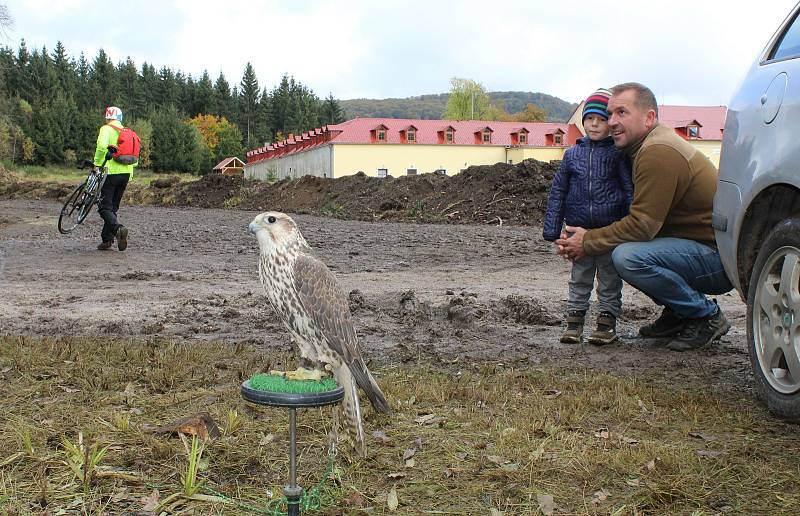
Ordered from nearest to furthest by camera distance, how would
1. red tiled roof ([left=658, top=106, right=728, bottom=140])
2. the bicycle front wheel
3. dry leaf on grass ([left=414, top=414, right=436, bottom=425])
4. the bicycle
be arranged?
dry leaf on grass ([left=414, top=414, right=436, bottom=425]) → the bicycle → the bicycle front wheel → red tiled roof ([left=658, top=106, right=728, bottom=140])

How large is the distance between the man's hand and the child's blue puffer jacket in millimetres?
161

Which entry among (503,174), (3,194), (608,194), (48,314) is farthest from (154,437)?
(3,194)

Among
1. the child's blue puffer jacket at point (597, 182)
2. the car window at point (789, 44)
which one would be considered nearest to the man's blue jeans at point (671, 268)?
the child's blue puffer jacket at point (597, 182)

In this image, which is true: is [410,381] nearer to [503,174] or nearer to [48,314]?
[48,314]

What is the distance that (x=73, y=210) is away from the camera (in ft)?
50.8

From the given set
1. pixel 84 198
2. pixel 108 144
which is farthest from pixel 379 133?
pixel 108 144

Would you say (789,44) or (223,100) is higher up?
(223,100)

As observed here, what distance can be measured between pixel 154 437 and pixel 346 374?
1.10 metres

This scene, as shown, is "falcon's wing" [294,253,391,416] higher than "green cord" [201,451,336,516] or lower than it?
higher

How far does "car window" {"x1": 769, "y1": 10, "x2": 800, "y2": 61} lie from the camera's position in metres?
3.93

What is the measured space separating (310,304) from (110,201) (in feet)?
36.5

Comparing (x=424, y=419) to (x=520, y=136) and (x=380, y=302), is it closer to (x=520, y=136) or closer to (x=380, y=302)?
(x=380, y=302)

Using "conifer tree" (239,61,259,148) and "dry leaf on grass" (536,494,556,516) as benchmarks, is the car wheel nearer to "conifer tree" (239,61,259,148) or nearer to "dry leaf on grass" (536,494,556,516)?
"dry leaf on grass" (536,494,556,516)

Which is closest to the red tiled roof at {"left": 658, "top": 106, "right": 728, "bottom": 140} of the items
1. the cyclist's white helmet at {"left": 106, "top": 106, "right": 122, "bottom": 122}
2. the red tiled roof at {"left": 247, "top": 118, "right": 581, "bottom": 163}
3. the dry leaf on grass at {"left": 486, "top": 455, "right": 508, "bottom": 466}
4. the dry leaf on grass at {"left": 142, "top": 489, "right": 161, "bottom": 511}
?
the red tiled roof at {"left": 247, "top": 118, "right": 581, "bottom": 163}
